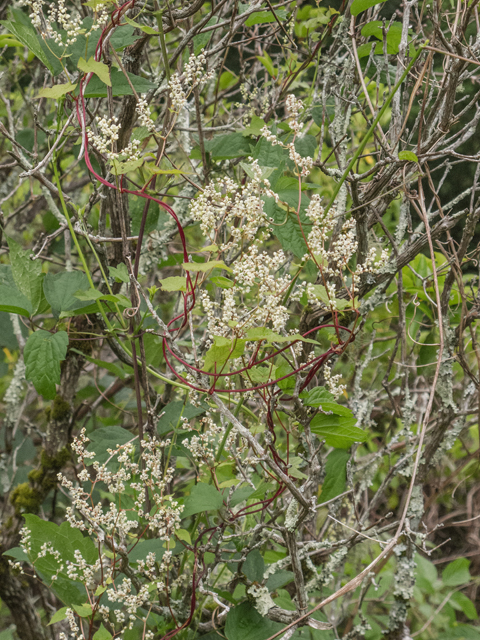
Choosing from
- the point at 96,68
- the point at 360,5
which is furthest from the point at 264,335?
the point at 360,5

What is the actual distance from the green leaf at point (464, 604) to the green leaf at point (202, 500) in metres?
1.52

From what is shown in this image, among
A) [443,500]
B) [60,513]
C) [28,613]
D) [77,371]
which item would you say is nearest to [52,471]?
[77,371]

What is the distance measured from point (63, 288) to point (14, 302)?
0.11 m

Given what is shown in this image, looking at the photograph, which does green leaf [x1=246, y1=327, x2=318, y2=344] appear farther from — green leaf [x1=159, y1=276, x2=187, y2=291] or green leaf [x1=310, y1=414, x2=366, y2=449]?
green leaf [x1=310, y1=414, x2=366, y2=449]

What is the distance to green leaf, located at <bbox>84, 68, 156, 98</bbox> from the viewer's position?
1021 millimetres

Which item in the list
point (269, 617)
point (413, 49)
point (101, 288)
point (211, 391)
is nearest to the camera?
point (211, 391)

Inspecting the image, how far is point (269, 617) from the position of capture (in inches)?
40.8

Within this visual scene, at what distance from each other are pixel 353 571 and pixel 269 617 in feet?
3.62

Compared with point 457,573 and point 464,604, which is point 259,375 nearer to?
point 457,573

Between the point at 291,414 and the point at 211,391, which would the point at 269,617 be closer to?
the point at 291,414

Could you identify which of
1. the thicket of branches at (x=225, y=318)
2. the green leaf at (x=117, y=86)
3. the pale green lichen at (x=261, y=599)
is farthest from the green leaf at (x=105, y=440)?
the green leaf at (x=117, y=86)

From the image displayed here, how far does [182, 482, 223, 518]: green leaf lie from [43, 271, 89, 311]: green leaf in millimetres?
498

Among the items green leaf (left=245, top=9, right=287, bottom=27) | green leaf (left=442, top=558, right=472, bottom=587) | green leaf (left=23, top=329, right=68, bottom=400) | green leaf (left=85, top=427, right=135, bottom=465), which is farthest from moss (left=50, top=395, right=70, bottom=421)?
green leaf (left=442, top=558, right=472, bottom=587)

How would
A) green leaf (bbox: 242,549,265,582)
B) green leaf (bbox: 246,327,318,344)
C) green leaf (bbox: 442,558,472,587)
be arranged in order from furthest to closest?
green leaf (bbox: 442,558,472,587) < green leaf (bbox: 242,549,265,582) < green leaf (bbox: 246,327,318,344)
